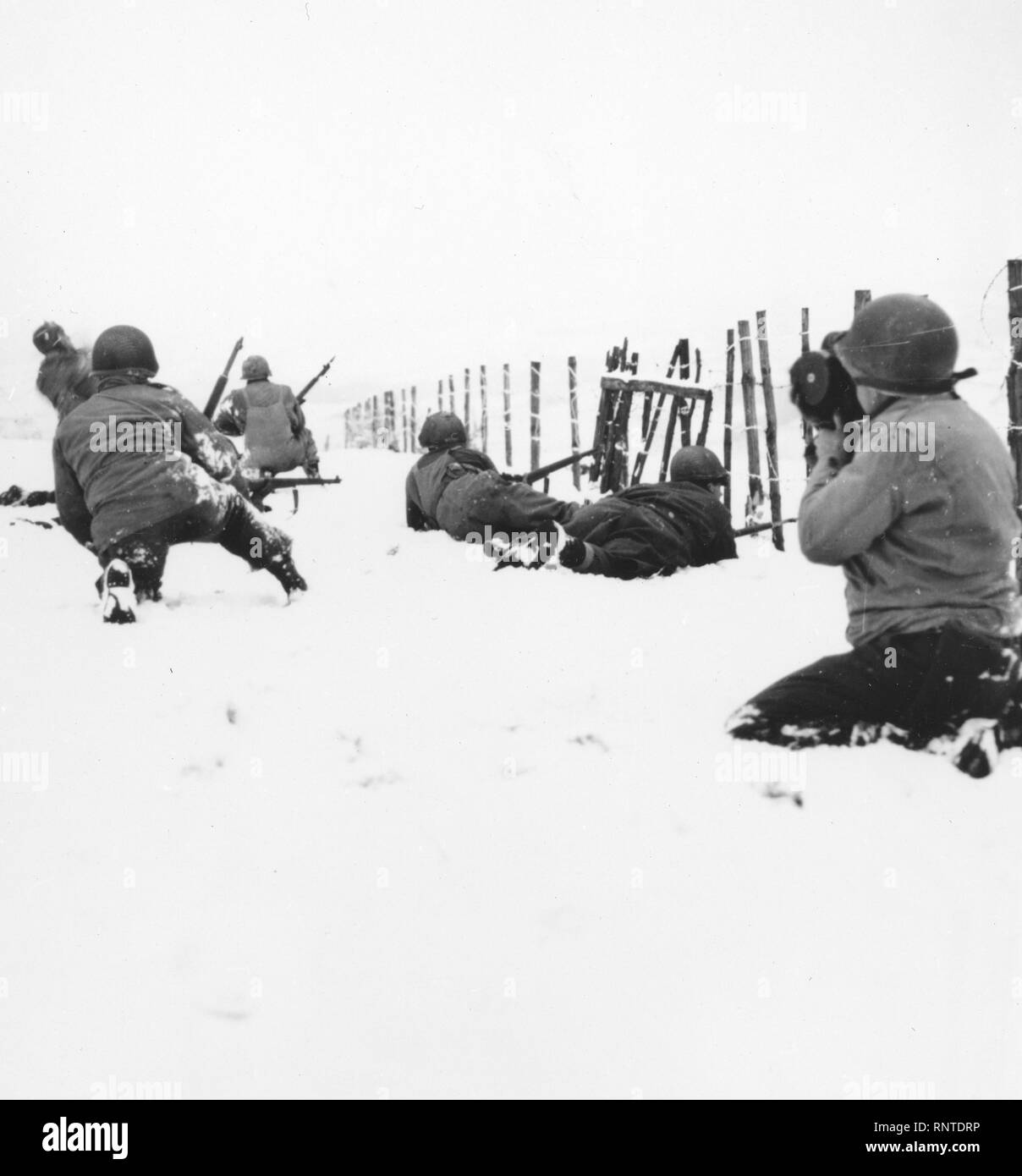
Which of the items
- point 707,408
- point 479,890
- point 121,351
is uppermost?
point 707,408

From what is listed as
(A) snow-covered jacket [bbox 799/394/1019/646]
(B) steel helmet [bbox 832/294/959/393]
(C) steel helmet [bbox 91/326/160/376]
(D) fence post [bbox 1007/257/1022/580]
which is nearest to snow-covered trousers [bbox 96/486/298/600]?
(C) steel helmet [bbox 91/326/160/376]

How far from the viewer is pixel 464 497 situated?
6.45m

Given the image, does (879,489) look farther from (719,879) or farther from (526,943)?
(526,943)

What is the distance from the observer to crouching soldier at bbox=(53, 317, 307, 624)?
4.57 meters

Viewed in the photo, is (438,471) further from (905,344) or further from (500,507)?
(905,344)

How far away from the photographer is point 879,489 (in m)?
2.66

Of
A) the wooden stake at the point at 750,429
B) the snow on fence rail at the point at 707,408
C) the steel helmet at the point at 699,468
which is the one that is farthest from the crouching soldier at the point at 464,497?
the wooden stake at the point at 750,429

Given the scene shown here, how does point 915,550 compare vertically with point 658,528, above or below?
below

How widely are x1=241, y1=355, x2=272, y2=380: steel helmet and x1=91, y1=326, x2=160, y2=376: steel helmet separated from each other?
5.84 m

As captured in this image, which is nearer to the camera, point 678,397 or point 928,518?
point 928,518

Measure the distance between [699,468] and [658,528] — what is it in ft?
2.00

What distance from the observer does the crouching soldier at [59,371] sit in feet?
22.1

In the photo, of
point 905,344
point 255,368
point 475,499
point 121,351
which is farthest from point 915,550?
point 255,368

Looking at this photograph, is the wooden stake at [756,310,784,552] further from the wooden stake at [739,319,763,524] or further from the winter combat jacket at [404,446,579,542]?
the winter combat jacket at [404,446,579,542]
